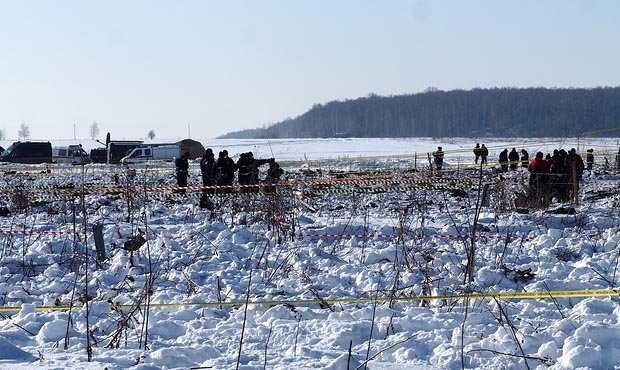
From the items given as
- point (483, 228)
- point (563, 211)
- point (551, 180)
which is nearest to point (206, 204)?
point (483, 228)

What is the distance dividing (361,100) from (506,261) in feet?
616

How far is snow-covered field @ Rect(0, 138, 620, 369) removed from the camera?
499 centimetres

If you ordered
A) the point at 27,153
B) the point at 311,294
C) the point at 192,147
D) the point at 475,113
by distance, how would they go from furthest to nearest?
the point at 475,113
the point at 192,147
the point at 27,153
the point at 311,294

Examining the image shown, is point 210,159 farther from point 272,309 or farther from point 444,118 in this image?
point 444,118

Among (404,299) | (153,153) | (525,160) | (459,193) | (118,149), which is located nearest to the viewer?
(404,299)

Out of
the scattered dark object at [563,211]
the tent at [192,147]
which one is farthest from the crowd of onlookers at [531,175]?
the tent at [192,147]

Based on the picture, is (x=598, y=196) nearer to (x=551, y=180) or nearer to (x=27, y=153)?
(x=551, y=180)

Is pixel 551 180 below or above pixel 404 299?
above

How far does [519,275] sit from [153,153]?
4078 cm

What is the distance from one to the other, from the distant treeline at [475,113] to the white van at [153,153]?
111m

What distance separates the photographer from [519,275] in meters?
7.52

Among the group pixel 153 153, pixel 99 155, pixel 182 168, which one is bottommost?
pixel 99 155

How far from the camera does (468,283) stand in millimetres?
6977

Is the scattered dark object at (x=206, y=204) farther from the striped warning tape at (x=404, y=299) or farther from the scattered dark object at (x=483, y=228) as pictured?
the striped warning tape at (x=404, y=299)
